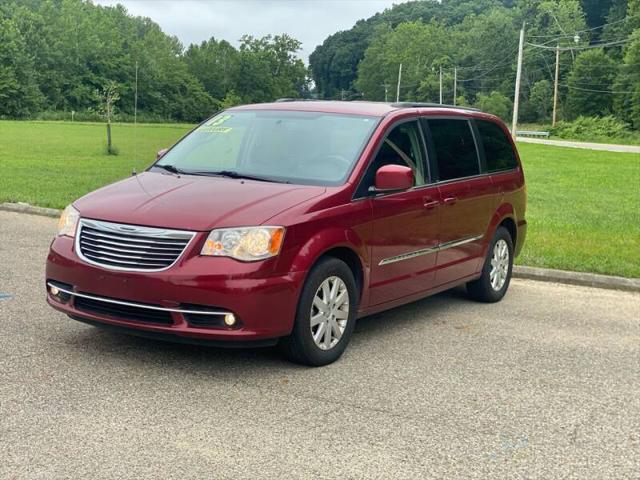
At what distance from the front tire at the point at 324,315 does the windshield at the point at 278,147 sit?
721mm

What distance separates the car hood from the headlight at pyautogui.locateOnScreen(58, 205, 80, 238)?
0.20 ft

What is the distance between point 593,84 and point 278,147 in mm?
103290

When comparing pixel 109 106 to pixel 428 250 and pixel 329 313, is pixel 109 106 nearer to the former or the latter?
pixel 428 250

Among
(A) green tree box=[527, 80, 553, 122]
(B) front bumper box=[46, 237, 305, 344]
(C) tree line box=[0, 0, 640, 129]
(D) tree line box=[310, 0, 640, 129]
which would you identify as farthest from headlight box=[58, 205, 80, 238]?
(A) green tree box=[527, 80, 553, 122]

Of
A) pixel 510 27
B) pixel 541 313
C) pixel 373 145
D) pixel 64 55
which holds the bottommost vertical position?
pixel 541 313

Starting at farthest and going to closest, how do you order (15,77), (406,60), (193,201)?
(406,60), (15,77), (193,201)

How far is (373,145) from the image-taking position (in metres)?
6.12

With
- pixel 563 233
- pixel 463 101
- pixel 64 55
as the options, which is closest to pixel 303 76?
pixel 463 101

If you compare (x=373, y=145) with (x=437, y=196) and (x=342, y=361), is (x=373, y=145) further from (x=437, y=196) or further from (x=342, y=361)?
(x=342, y=361)

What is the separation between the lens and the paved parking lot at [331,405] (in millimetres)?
3922

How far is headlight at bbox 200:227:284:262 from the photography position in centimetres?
499

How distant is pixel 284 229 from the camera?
5.12m

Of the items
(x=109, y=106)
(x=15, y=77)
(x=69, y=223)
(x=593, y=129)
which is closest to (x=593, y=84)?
(x=593, y=129)

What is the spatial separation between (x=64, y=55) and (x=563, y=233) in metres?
108
